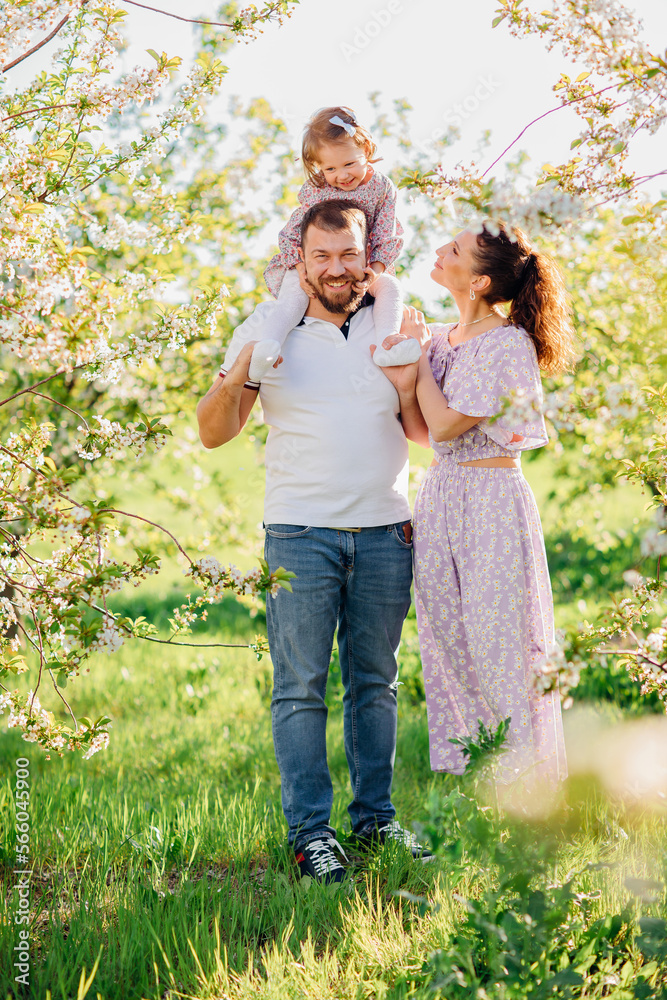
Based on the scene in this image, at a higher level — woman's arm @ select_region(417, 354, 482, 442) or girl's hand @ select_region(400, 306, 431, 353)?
girl's hand @ select_region(400, 306, 431, 353)

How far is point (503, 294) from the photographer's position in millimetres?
2568

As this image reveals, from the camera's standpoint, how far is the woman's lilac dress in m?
2.46

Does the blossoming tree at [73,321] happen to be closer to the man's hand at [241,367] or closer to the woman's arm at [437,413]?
the man's hand at [241,367]

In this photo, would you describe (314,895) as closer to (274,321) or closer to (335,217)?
(274,321)

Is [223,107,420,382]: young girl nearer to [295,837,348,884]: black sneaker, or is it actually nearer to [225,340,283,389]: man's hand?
[225,340,283,389]: man's hand

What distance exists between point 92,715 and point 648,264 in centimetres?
373

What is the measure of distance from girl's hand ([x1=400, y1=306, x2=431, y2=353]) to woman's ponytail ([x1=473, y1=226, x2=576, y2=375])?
220mm

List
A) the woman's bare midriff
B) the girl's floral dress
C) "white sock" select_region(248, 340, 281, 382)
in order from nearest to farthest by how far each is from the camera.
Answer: "white sock" select_region(248, 340, 281, 382)
the woman's bare midriff
the girl's floral dress

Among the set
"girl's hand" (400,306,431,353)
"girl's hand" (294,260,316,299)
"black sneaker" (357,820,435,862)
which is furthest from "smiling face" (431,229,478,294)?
"black sneaker" (357,820,435,862)

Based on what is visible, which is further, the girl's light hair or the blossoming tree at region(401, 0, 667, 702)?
the girl's light hair

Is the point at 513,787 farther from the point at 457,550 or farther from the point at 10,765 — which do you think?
the point at 10,765

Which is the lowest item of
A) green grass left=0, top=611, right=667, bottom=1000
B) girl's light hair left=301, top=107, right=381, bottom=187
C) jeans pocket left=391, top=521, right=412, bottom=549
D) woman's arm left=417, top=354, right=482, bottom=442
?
green grass left=0, top=611, right=667, bottom=1000

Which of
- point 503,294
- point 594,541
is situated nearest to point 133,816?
point 503,294

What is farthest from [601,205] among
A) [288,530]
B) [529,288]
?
[288,530]
